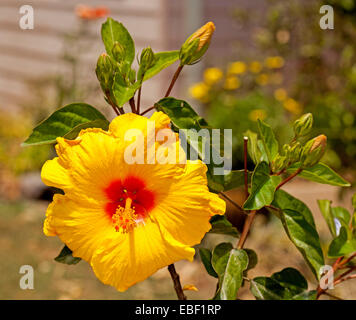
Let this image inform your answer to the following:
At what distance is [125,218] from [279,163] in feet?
0.97

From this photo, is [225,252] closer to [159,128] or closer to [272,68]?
[159,128]

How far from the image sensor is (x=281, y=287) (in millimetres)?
910

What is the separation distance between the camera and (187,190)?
766 mm

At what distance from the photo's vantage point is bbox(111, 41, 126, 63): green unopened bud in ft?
2.84

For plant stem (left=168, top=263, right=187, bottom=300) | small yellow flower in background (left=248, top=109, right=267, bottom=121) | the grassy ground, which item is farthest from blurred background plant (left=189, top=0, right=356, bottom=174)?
plant stem (left=168, top=263, right=187, bottom=300)

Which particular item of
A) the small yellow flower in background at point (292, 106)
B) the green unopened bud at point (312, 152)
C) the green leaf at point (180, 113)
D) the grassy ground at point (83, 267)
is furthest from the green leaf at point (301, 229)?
the small yellow flower in background at point (292, 106)

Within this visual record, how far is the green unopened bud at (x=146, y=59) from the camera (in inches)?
34.2

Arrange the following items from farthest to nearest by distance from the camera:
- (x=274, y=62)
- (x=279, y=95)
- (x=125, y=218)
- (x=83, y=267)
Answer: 1. (x=279, y=95)
2. (x=274, y=62)
3. (x=83, y=267)
4. (x=125, y=218)

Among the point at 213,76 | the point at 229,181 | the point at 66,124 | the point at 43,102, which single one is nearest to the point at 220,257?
the point at 229,181

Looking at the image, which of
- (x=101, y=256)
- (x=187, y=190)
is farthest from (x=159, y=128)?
(x=101, y=256)

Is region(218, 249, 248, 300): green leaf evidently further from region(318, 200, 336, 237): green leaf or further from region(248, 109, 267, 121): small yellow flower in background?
region(248, 109, 267, 121): small yellow flower in background

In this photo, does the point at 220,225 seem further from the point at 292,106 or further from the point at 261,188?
the point at 292,106

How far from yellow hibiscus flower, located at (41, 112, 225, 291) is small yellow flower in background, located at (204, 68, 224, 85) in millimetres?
3518

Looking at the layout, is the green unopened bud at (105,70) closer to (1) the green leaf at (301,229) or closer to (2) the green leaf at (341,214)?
(1) the green leaf at (301,229)
